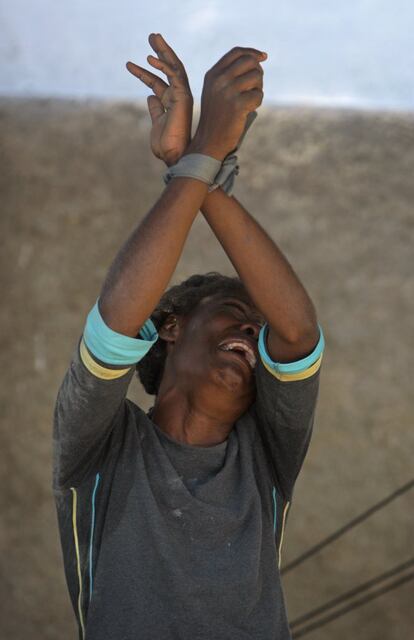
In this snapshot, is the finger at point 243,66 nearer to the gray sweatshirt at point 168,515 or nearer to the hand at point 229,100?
the hand at point 229,100

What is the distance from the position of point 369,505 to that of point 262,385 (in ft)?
9.03

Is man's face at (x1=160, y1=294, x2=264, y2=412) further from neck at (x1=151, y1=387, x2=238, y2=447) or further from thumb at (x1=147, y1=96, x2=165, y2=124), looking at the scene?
thumb at (x1=147, y1=96, x2=165, y2=124)

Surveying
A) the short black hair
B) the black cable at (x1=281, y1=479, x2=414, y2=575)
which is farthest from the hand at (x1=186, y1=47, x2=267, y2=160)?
the black cable at (x1=281, y1=479, x2=414, y2=575)

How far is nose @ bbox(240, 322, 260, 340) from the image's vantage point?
226cm

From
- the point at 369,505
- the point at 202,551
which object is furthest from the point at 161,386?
the point at 369,505

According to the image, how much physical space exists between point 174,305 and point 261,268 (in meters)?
0.39

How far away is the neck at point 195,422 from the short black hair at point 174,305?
0.19 metres

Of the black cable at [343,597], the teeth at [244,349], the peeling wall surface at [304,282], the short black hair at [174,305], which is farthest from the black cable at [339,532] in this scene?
the teeth at [244,349]

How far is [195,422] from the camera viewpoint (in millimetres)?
2211

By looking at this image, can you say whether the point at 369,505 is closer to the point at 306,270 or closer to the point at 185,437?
the point at 306,270

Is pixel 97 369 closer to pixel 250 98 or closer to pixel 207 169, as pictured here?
pixel 207 169

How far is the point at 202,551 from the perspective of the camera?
2.01 metres

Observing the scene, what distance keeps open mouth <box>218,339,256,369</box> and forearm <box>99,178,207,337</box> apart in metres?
0.28

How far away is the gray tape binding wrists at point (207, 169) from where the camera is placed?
1997mm
